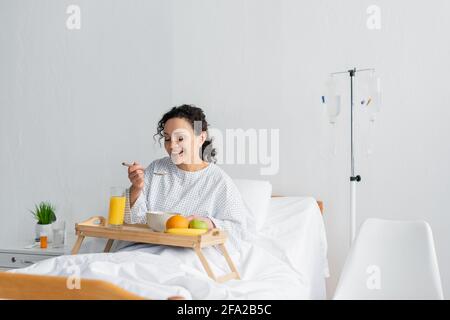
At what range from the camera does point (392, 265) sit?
6.24 ft

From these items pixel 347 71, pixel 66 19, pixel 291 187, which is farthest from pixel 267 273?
pixel 66 19

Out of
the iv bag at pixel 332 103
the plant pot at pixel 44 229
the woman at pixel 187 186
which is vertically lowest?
the plant pot at pixel 44 229

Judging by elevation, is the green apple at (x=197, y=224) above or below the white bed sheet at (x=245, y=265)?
above

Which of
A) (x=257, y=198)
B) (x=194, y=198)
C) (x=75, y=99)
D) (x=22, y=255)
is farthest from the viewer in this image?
(x=75, y=99)

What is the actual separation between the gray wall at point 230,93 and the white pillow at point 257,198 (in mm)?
394

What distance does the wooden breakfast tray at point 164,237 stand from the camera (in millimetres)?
1706

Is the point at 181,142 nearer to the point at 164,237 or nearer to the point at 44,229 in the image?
the point at 164,237

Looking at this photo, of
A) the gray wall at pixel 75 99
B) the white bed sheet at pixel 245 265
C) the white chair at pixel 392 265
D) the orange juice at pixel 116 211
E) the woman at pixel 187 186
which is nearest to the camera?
the white bed sheet at pixel 245 265

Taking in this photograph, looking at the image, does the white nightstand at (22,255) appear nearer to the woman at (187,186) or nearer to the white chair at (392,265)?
the woman at (187,186)

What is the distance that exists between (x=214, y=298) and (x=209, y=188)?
2.65ft

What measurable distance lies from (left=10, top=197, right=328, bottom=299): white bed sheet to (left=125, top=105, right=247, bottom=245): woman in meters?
0.15

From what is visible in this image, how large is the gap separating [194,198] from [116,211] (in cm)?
35

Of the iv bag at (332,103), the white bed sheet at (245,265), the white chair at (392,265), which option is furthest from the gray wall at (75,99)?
the white chair at (392,265)

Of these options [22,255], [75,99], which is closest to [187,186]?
[22,255]
